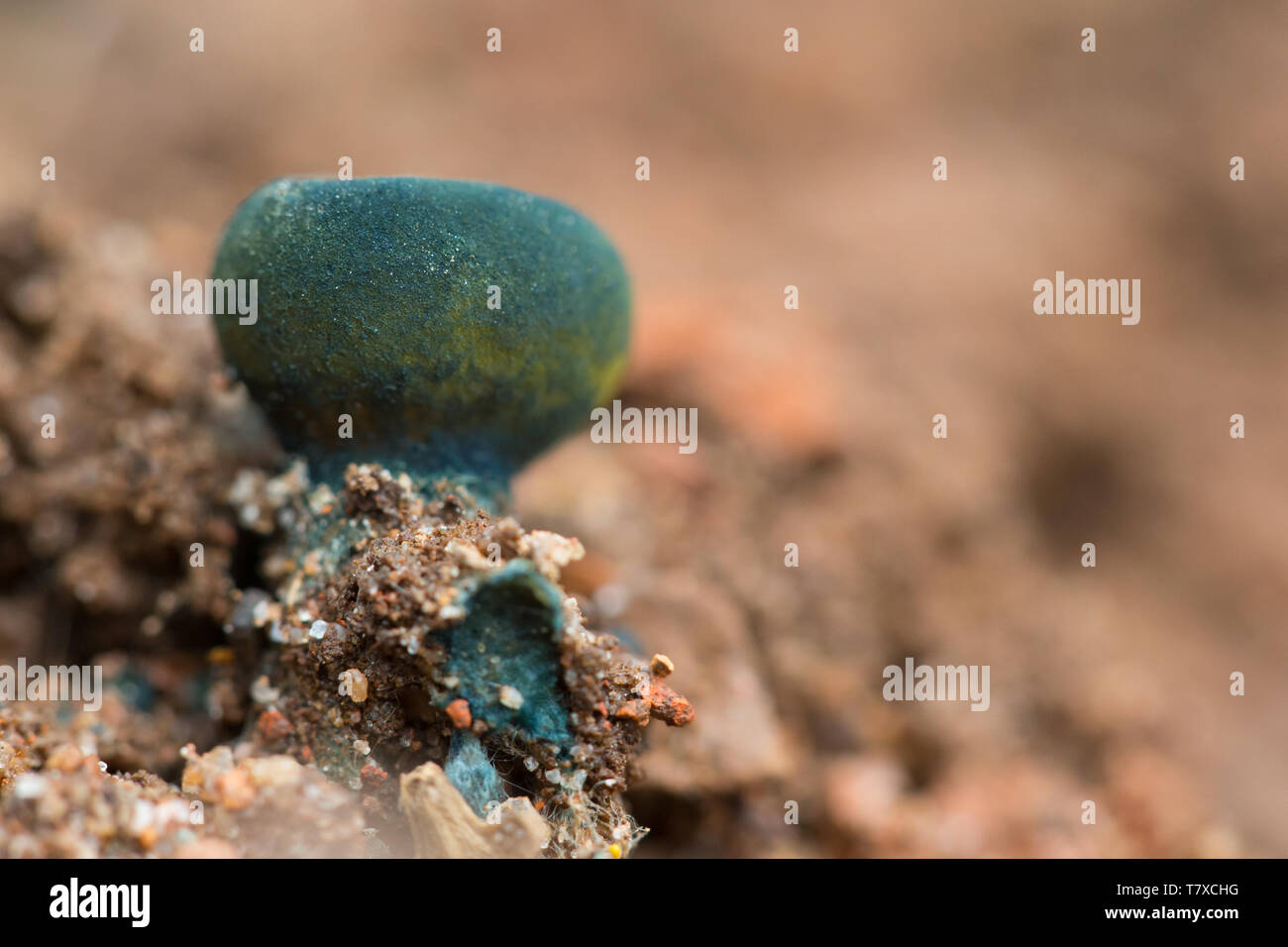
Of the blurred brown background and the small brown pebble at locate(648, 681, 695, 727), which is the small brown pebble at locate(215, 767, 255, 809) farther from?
the blurred brown background

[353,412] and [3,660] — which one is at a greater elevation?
[353,412]

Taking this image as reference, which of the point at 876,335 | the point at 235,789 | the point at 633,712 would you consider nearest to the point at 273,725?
the point at 235,789

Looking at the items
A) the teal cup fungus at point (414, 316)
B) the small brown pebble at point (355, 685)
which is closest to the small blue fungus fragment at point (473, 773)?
the small brown pebble at point (355, 685)

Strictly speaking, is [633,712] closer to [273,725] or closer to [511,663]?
[511,663]

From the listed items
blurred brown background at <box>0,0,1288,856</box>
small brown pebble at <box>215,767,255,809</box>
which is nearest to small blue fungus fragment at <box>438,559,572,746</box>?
small brown pebble at <box>215,767,255,809</box>

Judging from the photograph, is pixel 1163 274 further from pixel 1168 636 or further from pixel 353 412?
pixel 353 412
